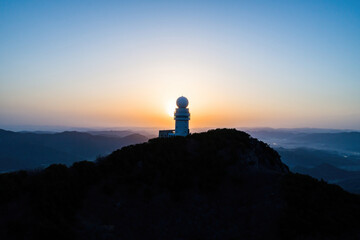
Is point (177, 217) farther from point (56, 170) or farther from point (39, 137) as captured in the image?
point (39, 137)

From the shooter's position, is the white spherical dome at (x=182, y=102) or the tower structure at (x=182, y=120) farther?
the white spherical dome at (x=182, y=102)

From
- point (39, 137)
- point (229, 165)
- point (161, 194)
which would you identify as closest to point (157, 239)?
point (161, 194)

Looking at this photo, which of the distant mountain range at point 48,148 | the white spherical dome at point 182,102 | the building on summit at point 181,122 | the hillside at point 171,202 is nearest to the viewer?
the hillside at point 171,202

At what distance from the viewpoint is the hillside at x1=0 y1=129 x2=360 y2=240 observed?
11773 mm

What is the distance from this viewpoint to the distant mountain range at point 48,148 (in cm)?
12026

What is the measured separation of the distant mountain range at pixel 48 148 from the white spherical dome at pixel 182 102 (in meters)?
101

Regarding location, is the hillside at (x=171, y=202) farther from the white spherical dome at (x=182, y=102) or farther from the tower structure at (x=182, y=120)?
the white spherical dome at (x=182, y=102)

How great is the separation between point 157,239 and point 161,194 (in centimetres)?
390

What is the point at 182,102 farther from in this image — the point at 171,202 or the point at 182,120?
the point at 171,202

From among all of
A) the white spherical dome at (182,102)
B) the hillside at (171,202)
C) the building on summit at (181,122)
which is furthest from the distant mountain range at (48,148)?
the hillside at (171,202)

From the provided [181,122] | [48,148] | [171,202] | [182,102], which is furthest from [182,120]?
[48,148]

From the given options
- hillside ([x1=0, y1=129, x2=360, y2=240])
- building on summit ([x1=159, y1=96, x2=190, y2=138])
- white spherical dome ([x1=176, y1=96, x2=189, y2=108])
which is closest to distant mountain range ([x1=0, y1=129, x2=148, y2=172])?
building on summit ([x1=159, y1=96, x2=190, y2=138])

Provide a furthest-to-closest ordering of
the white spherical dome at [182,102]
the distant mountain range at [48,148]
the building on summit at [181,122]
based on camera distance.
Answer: the distant mountain range at [48,148] → the white spherical dome at [182,102] → the building on summit at [181,122]

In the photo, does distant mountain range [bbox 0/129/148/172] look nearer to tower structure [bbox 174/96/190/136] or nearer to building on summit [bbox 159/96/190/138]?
building on summit [bbox 159/96/190/138]
